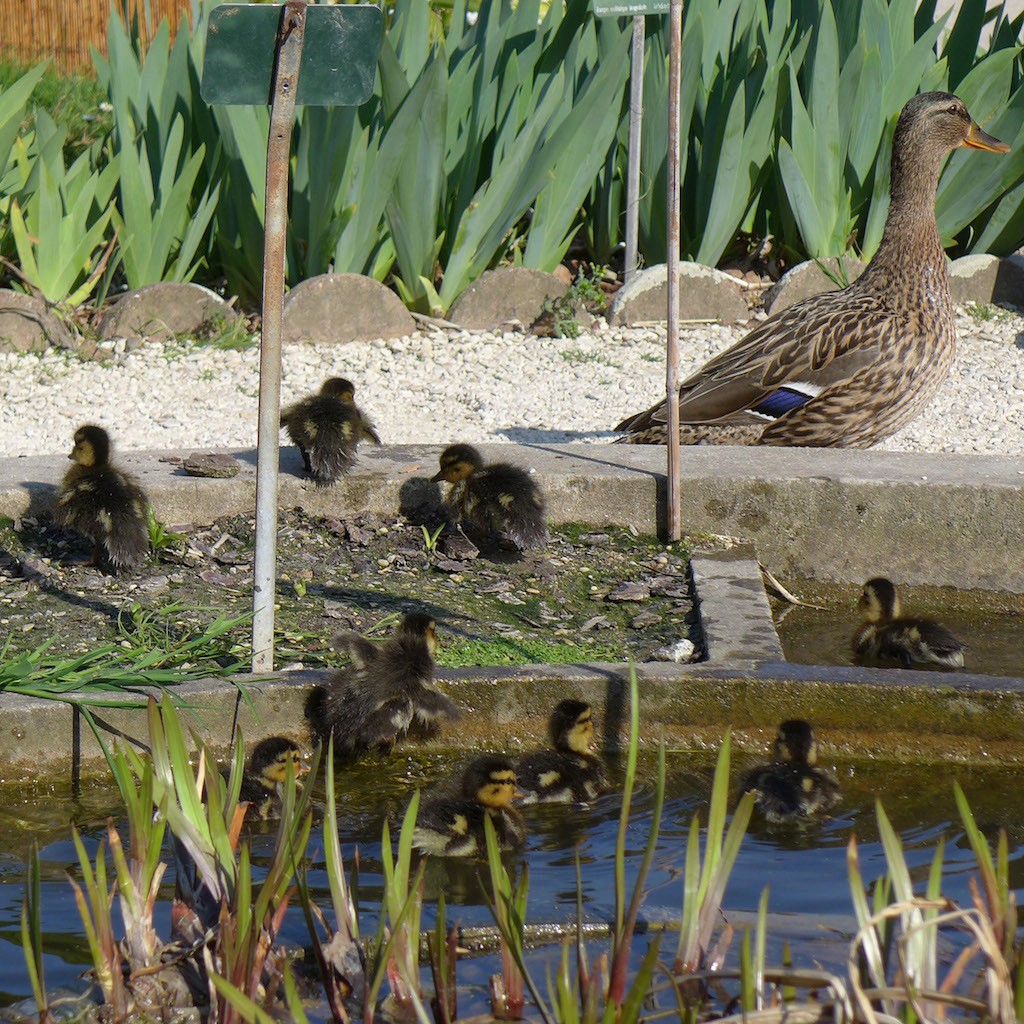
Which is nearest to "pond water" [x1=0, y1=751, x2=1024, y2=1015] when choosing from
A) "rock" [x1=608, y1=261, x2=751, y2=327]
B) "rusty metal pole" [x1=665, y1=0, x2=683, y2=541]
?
"rusty metal pole" [x1=665, y1=0, x2=683, y2=541]

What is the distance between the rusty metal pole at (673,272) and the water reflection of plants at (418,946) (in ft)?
8.72

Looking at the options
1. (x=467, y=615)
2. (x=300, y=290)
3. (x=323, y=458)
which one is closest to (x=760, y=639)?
(x=467, y=615)

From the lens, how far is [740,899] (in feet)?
11.5

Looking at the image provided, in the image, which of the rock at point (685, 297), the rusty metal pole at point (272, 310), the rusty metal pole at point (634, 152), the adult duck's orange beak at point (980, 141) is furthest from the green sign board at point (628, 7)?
the rock at point (685, 297)

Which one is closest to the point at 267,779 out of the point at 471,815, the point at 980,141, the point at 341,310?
the point at 471,815

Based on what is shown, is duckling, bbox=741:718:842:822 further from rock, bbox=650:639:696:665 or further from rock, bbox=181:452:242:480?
rock, bbox=181:452:242:480

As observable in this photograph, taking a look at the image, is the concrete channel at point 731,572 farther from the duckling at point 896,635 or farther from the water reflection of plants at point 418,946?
the water reflection of plants at point 418,946

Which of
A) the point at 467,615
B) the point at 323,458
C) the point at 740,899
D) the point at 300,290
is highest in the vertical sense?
the point at 300,290

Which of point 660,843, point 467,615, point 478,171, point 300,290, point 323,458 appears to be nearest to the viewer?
point 660,843

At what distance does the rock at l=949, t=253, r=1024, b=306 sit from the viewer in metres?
9.88

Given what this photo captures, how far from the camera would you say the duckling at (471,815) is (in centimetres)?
372

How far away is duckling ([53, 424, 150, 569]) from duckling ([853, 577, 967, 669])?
97.4 inches

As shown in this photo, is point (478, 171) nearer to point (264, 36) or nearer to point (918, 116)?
point (918, 116)

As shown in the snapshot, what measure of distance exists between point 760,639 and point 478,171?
5749mm
